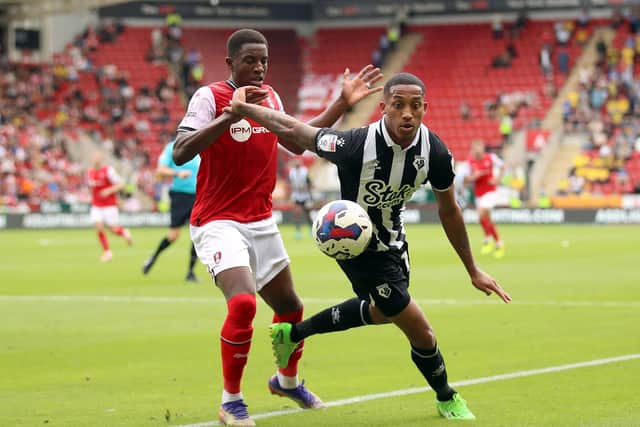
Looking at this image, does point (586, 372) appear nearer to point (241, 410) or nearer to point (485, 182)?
point (241, 410)

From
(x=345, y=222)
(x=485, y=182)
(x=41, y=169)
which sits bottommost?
(x=41, y=169)

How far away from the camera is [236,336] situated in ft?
25.4

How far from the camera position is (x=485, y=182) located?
26438mm

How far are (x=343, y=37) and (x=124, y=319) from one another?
Result: 141 ft

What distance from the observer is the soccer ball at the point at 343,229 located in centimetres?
752

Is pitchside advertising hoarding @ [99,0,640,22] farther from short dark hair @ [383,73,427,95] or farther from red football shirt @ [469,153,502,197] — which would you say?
short dark hair @ [383,73,427,95]

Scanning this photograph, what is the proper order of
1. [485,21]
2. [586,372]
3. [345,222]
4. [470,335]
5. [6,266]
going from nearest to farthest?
[345,222]
[586,372]
[470,335]
[6,266]
[485,21]

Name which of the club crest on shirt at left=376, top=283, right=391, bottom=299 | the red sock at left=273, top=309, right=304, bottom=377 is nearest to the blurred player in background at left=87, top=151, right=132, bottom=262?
the red sock at left=273, top=309, right=304, bottom=377

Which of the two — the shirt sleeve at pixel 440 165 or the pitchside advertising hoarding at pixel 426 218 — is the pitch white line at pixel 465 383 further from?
the pitchside advertising hoarding at pixel 426 218

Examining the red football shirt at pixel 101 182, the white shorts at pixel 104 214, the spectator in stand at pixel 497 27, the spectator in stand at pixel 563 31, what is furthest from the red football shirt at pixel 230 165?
the spectator in stand at pixel 497 27

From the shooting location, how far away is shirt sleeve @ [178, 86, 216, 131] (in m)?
7.98

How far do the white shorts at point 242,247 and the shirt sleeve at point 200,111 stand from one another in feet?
2.19

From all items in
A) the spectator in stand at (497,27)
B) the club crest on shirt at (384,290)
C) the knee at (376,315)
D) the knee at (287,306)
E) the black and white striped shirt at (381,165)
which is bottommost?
the spectator in stand at (497,27)

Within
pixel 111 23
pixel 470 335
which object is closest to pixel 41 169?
pixel 111 23
